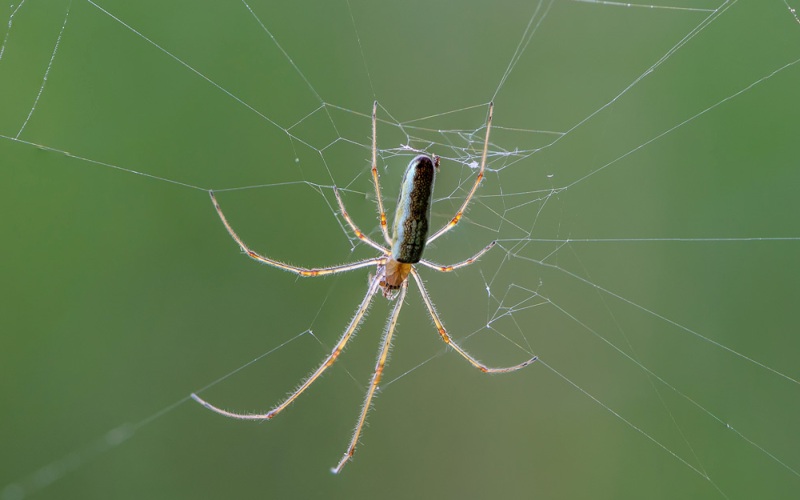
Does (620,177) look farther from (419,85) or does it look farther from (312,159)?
(312,159)

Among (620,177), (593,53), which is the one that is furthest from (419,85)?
(620,177)

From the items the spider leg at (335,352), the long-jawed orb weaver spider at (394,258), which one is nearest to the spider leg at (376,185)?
the long-jawed orb weaver spider at (394,258)

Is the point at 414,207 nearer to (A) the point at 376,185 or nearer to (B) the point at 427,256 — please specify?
(A) the point at 376,185

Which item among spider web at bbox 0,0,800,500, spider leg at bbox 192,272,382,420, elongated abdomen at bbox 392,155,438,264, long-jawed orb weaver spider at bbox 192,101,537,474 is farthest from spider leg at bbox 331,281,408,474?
elongated abdomen at bbox 392,155,438,264

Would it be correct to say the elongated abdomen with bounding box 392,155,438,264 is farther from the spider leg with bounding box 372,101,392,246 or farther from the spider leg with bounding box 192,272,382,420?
the spider leg with bounding box 192,272,382,420

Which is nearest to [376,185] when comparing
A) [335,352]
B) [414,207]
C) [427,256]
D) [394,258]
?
[414,207]

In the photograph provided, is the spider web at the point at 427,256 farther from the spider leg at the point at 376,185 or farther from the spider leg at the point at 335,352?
the spider leg at the point at 376,185
